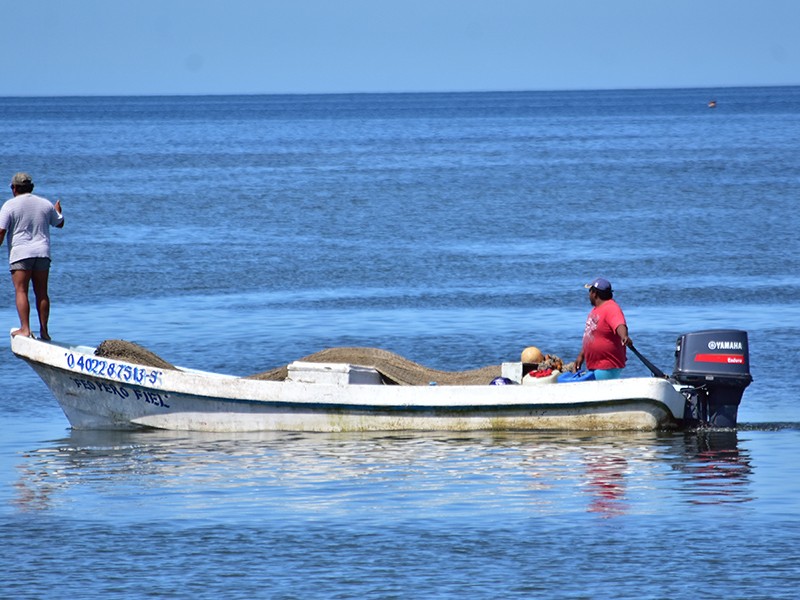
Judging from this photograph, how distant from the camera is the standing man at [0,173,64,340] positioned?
14.5m

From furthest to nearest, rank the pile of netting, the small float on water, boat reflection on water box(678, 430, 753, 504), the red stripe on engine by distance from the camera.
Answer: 1. the pile of netting
2. the small float on water
3. the red stripe on engine
4. boat reflection on water box(678, 430, 753, 504)

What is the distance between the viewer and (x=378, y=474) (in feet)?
41.4

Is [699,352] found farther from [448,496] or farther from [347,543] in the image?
[347,543]

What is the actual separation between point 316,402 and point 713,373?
3.49 meters

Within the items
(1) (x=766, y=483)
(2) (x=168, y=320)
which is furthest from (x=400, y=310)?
(1) (x=766, y=483)

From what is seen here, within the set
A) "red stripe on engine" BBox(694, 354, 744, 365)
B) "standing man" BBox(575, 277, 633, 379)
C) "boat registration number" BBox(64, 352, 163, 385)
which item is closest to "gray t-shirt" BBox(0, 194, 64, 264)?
"boat registration number" BBox(64, 352, 163, 385)

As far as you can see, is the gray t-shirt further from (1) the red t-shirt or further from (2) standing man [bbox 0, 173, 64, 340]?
(1) the red t-shirt

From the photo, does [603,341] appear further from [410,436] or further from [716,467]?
[410,436]

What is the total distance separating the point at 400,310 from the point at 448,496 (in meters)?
12.1

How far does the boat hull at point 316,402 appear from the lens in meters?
13.9

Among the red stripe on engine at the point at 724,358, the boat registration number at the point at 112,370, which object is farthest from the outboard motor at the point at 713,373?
the boat registration number at the point at 112,370

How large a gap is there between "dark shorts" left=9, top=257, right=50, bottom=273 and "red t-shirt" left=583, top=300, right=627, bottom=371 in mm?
4960

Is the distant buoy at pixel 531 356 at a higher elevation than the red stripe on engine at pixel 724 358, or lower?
higher

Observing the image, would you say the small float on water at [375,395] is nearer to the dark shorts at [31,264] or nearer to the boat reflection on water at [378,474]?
the boat reflection on water at [378,474]
